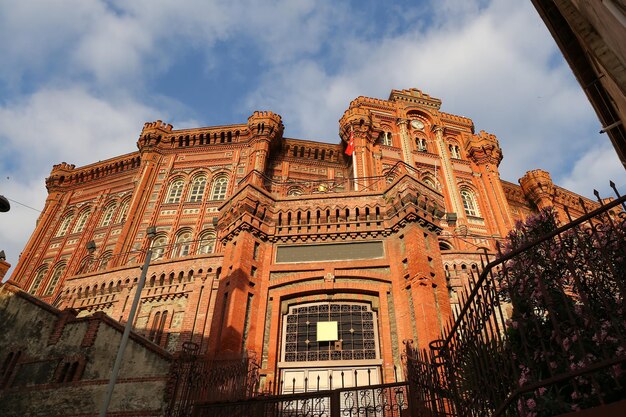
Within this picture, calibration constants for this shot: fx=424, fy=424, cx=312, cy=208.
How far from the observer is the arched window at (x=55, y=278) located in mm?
26453

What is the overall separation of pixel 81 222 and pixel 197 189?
30.7ft

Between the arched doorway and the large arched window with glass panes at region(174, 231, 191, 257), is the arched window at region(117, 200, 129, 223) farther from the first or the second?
the arched doorway

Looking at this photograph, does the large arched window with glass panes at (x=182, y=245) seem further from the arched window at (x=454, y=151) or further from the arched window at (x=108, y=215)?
the arched window at (x=454, y=151)

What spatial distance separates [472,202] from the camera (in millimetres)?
28312

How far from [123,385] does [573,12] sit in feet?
41.7

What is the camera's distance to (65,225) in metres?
30.9

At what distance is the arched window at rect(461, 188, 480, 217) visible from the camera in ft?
90.2

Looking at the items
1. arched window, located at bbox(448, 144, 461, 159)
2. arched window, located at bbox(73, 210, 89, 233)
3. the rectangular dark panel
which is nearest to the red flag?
arched window, located at bbox(448, 144, 461, 159)

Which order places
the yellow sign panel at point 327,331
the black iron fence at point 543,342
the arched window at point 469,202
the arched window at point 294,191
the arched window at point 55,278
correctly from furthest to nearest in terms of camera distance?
1. the arched window at point 294,191
2. the arched window at point 469,202
3. the arched window at point 55,278
4. the yellow sign panel at point 327,331
5. the black iron fence at point 543,342

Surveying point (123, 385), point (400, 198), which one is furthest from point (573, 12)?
point (123, 385)

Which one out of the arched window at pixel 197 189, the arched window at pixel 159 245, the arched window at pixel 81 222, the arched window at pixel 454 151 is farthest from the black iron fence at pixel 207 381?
the arched window at pixel 454 151

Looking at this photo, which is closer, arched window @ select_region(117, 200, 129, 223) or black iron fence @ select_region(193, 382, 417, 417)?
black iron fence @ select_region(193, 382, 417, 417)

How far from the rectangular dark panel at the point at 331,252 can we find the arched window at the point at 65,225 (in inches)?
943

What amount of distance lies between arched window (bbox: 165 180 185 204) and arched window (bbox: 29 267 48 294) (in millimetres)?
9273
